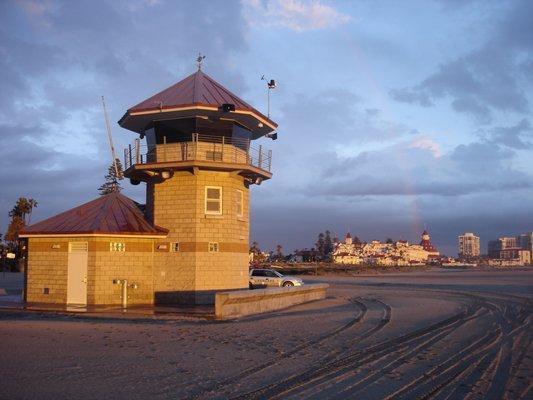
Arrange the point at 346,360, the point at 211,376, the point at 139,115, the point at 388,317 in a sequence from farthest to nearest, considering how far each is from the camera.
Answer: the point at 139,115 → the point at 388,317 → the point at 346,360 → the point at 211,376

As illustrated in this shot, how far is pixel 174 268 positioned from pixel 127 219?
2912mm

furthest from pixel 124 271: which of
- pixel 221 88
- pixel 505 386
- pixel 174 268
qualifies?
pixel 505 386

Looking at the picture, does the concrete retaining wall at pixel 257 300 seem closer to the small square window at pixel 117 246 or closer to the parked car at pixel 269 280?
the small square window at pixel 117 246

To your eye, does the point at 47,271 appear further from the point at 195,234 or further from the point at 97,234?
the point at 195,234

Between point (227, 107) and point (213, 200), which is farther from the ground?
point (227, 107)

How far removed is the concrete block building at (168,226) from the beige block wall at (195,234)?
0.04 m

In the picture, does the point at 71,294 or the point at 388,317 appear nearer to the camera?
the point at 388,317

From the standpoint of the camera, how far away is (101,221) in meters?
23.1

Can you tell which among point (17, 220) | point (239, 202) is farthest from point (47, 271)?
point (17, 220)

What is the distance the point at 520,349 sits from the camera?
43.8ft

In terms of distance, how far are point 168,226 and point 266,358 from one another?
13082 millimetres

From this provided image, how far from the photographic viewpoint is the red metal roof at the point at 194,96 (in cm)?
2372

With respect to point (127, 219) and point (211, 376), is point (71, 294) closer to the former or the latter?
point (127, 219)

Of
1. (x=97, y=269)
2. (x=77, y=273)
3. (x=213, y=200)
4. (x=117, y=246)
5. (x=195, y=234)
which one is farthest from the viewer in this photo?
(x=213, y=200)
